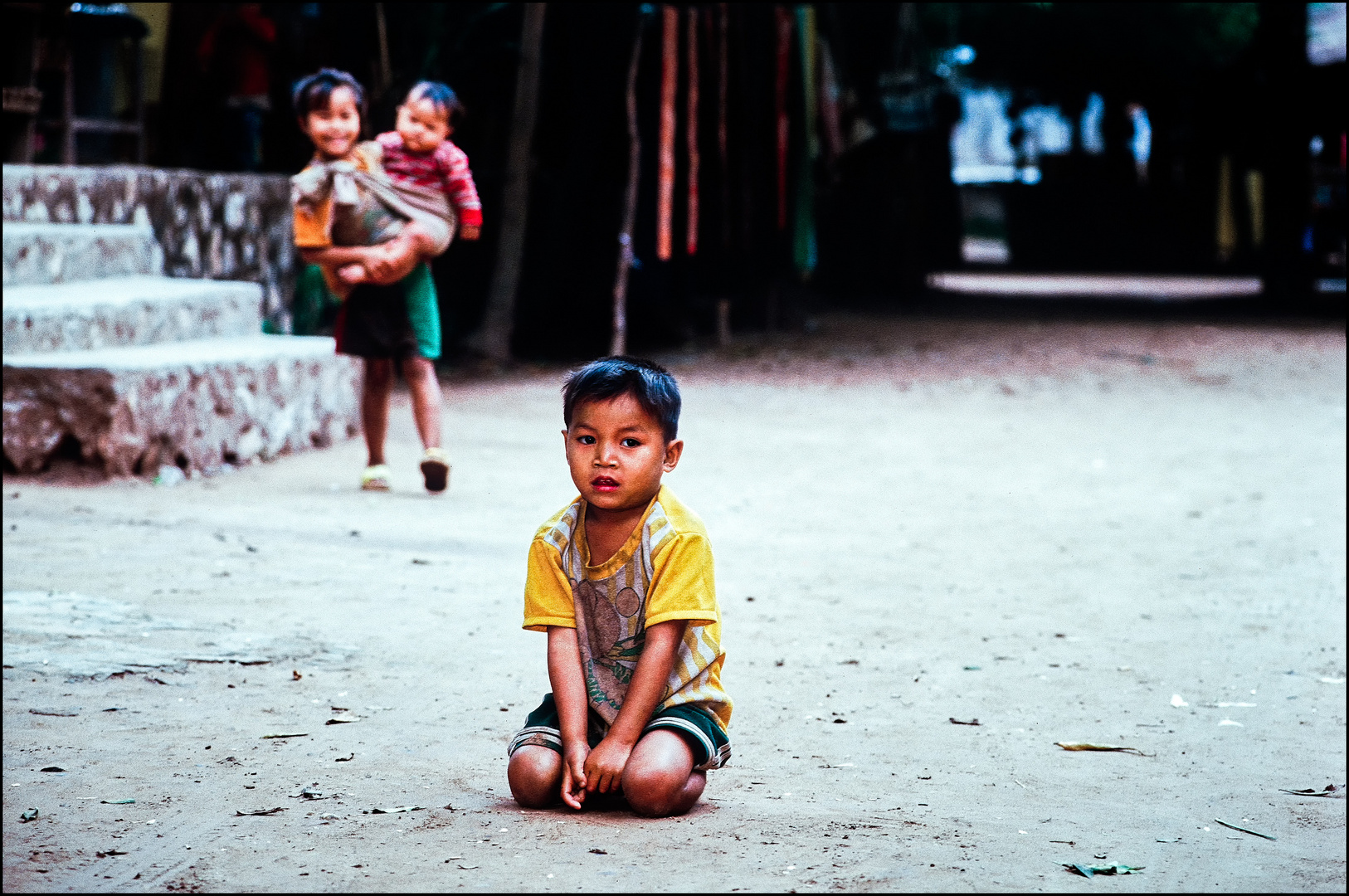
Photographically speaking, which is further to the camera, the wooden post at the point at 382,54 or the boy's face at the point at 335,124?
the wooden post at the point at 382,54

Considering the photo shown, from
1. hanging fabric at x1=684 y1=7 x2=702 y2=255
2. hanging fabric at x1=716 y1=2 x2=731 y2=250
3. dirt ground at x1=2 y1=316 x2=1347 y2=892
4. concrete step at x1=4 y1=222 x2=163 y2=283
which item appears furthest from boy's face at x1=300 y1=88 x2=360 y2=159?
hanging fabric at x1=716 y1=2 x2=731 y2=250

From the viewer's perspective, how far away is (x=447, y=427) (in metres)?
8.16

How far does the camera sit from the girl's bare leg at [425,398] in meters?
5.96

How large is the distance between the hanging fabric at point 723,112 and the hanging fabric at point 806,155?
0.91 metres

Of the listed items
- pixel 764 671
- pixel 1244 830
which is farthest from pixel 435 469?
pixel 1244 830

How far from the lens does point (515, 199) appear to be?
10727 millimetres

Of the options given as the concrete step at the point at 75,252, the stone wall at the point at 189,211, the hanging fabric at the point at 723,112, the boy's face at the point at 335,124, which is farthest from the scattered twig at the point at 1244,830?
the hanging fabric at the point at 723,112

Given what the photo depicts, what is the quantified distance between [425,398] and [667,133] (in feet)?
16.4

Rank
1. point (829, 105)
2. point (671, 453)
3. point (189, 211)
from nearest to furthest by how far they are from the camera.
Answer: point (671, 453)
point (189, 211)
point (829, 105)

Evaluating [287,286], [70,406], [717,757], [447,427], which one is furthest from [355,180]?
[287,286]

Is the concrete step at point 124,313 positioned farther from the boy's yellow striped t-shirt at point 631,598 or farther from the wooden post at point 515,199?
the boy's yellow striped t-shirt at point 631,598

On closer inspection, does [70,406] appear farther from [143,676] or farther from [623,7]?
[623,7]

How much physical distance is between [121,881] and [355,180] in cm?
392

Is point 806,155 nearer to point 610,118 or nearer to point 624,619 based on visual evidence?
point 610,118
